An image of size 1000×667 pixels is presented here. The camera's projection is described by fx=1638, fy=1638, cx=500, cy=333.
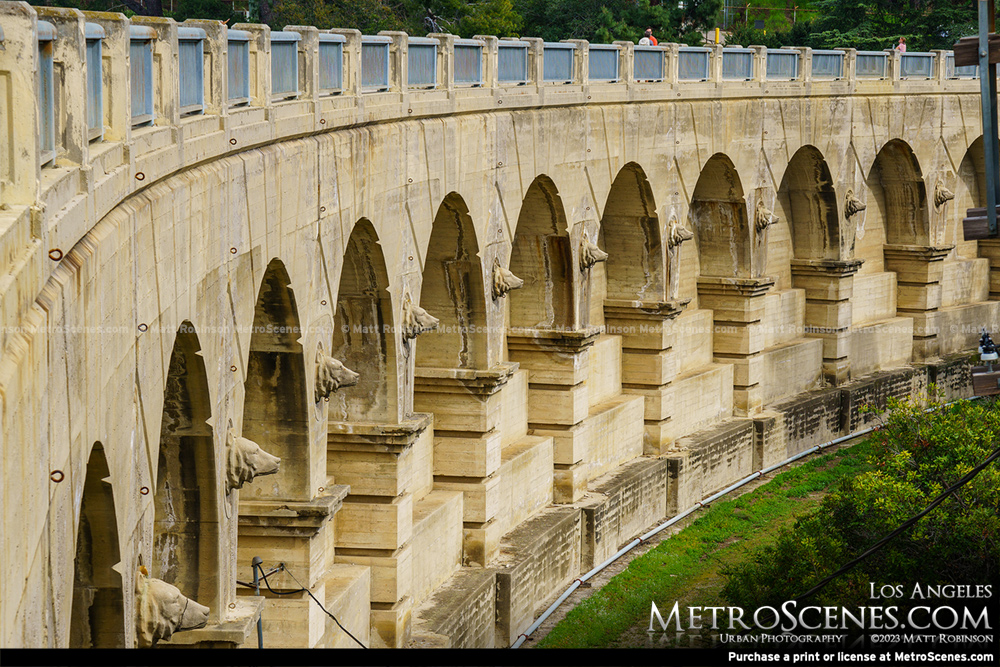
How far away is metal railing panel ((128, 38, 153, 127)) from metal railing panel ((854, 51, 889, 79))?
2551 cm

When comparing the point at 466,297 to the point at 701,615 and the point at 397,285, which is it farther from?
the point at 701,615

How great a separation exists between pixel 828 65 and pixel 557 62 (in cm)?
1154

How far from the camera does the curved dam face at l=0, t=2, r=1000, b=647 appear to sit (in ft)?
28.2

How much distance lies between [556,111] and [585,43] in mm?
1464

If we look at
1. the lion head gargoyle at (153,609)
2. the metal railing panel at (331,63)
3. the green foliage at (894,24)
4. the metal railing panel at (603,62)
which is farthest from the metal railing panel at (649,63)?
the green foliage at (894,24)

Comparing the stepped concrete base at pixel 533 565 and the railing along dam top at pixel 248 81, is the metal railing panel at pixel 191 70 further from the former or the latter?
the stepped concrete base at pixel 533 565

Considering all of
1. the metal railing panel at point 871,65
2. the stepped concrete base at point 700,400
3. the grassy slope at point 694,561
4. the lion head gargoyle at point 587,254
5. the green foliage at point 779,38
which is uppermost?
the green foliage at point 779,38

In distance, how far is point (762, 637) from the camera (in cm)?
1691

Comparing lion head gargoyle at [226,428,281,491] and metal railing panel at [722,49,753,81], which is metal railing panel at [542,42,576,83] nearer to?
metal railing panel at [722,49,753,81]

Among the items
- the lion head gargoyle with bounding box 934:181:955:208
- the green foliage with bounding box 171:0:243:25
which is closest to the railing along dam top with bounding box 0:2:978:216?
the lion head gargoyle with bounding box 934:181:955:208

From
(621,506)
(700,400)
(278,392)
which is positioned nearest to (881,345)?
(700,400)

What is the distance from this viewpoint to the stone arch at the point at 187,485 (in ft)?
39.6

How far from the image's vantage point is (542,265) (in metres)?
24.1

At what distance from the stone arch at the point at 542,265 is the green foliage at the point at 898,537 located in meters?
5.53
